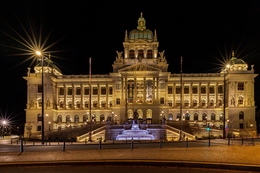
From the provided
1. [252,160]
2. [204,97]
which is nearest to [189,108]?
[204,97]

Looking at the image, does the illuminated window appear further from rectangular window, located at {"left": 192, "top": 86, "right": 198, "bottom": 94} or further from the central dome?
rectangular window, located at {"left": 192, "top": 86, "right": 198, "bottom": 94}

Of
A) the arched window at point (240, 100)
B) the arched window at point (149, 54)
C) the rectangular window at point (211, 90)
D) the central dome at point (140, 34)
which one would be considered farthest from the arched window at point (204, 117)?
the central dome at point (140, 34)

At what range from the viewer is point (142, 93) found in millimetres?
105500

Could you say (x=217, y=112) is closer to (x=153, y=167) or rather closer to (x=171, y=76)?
(x=171, y=76)

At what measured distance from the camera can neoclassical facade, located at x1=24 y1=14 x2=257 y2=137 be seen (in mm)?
102688

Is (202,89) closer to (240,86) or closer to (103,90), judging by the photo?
(240,86)

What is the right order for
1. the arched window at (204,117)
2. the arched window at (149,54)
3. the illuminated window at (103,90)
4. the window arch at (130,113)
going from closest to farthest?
the window arch at (130,113)
the arched window at (204,117)
the arched window at (149,54)
the illuminated window at (103,90)

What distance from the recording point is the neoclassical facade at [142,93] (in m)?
103

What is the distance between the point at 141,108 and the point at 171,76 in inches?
619

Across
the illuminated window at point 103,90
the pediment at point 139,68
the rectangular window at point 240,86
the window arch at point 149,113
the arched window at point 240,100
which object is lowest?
the window arch at point 149,113

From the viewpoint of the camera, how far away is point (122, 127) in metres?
76.2

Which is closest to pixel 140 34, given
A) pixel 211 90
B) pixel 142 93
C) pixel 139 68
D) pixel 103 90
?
pixel 139 68

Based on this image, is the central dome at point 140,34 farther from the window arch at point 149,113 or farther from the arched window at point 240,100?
the arched window at point 240,100

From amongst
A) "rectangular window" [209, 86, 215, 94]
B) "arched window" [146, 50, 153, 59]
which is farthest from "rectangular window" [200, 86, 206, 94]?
"arched window" [146, 50, 153, 59]
